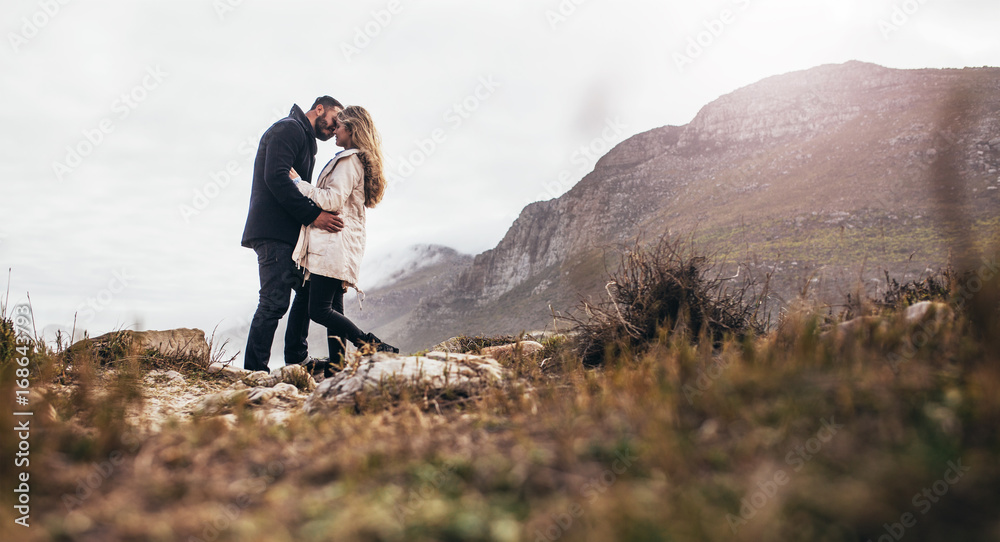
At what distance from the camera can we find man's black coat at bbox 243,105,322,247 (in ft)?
16.6

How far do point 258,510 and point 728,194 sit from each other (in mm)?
88846

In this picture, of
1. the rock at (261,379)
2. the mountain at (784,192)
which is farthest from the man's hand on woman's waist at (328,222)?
the mountain at (784,192)

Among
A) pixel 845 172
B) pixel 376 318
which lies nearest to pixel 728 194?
pixel 845 172

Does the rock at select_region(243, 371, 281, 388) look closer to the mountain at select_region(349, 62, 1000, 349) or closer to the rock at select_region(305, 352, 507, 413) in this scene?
the rock at select_region(305, 352, 507, 413)

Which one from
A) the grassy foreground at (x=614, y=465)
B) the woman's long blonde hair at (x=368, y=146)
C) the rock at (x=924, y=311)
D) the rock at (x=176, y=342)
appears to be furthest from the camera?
the rock at (x=176, y=342)

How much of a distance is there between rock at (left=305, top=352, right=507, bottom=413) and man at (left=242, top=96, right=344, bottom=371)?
80.9 inches

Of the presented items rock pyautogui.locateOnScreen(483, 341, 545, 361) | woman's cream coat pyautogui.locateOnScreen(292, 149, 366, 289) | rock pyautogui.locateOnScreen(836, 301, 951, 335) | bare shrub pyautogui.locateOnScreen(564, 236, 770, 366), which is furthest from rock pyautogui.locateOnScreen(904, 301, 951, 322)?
woman's cream coat pyautogui.locateOnScreen(292, 149, 366, 289)

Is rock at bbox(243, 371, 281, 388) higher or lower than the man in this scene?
lower

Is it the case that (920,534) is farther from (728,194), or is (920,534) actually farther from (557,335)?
(728,194)

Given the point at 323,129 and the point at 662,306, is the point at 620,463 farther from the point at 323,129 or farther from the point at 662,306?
Answer: the point at 323,129

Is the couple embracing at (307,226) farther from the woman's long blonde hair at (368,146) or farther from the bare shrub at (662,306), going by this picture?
the bare shrub at (662,306)

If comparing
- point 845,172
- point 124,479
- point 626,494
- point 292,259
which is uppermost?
point 845,172

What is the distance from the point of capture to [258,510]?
146cm

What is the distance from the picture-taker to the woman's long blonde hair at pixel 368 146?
533cm
